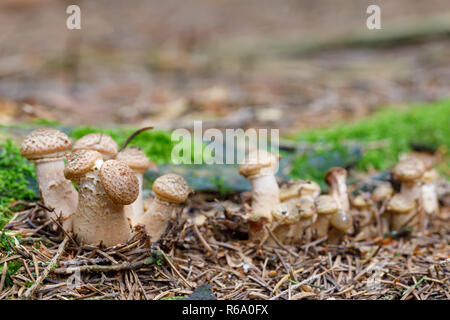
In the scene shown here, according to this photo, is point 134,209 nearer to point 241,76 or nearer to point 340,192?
point 340,192

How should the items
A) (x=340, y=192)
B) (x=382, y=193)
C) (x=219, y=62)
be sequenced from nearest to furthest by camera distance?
(x=340, y=192)
(x=382, y=193)
(x=219, y=62)

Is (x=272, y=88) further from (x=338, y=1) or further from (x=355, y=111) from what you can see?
→ (x=338, y=1)

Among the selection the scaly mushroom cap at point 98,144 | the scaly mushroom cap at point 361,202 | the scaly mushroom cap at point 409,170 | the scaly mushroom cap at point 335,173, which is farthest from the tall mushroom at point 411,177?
the scaly mushroom cap at point 98,144


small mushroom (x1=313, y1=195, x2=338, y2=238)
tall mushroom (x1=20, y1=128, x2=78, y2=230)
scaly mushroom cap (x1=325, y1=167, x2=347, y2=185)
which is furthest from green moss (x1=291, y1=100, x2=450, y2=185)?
tall mushroom (x1=20, y1=128, x2=78, y2=230)

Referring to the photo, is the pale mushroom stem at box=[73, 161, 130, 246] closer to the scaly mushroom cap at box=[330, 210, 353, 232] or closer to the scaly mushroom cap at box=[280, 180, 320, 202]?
the scaly mushroom cap at box=[280, 180, 320, 202]

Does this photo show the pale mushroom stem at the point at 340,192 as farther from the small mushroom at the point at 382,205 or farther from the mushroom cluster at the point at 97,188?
the mushroom cluster at the point at 97,188

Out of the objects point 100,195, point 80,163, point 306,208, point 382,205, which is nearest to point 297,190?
point 306,208
